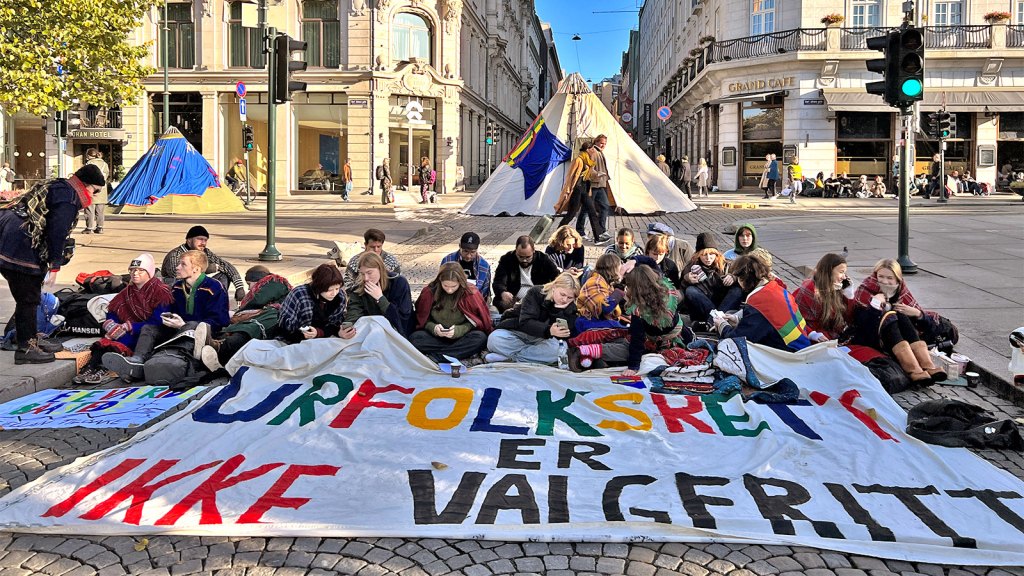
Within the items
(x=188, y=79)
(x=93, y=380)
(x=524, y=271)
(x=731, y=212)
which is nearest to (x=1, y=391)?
(x=93, y=380)

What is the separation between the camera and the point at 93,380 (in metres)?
6.87

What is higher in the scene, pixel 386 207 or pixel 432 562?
pixel 386 207

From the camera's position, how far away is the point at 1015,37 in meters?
35.3

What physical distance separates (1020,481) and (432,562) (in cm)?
309

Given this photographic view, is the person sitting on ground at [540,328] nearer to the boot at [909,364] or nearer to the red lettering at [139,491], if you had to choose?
the boot at [909,364]

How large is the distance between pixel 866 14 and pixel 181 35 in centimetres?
2850

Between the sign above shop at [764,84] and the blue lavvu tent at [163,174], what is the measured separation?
23.6 meters

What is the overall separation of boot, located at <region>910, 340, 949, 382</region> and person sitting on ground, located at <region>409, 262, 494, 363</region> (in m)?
3.44

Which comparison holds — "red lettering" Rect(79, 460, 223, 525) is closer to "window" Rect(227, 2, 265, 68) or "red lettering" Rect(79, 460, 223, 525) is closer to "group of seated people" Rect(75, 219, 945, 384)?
"group of seated people" Rect(75, 219, 945, 384)

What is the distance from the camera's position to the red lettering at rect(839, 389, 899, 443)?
5281 mm

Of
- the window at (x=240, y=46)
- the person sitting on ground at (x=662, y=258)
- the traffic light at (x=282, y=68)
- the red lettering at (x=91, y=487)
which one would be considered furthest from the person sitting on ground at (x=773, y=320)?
the window at (x=240, y=46)

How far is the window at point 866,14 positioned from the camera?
118 feet

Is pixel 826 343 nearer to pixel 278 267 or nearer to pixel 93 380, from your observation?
pixel 93 380

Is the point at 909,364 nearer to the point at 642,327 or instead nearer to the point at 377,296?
the point at 642,327
